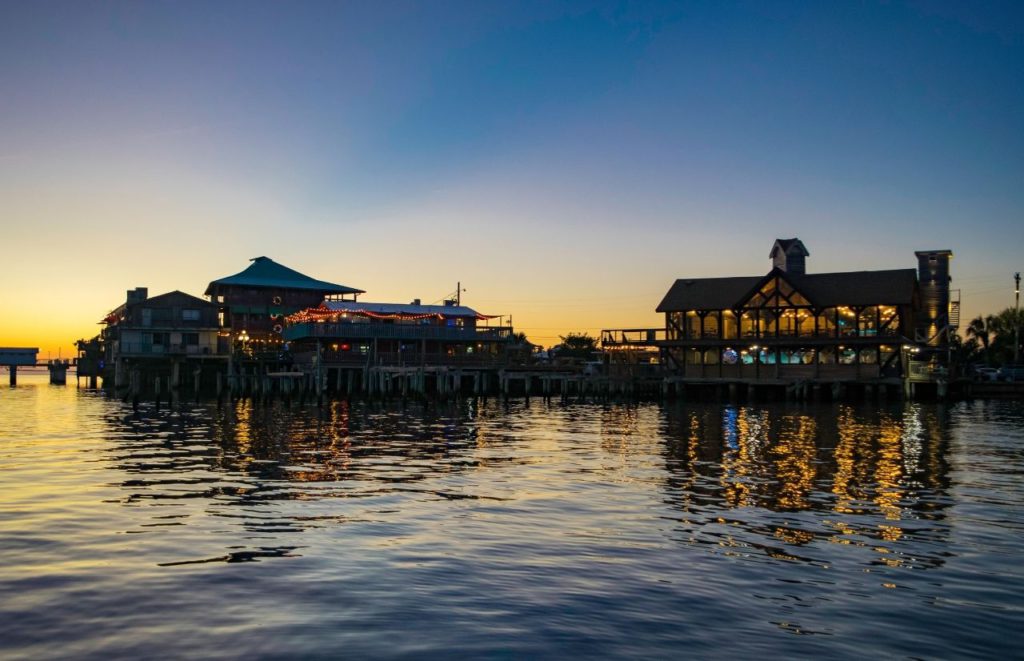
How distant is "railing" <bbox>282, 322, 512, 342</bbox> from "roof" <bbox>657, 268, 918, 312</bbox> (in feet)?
55.9

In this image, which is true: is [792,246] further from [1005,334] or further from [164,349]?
[164,349]

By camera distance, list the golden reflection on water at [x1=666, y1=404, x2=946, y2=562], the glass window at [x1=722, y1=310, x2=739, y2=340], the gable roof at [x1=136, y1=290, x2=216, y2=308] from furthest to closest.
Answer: the gable roof at [x1=136, y1=290, x2=216, y2=308] < the glass window at [x1=722, y1=310, x2=739, y2=340] < the golden reflection on water at [x1=666, y1=404, x2=946, y2=562]

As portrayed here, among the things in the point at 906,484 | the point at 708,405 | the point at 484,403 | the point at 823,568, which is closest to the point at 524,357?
the point at 484,403

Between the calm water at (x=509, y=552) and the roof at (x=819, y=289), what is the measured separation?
40.2 meters

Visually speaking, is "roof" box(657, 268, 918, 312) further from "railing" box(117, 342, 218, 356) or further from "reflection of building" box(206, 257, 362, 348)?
"railing" box(117, 342, 218, 356)

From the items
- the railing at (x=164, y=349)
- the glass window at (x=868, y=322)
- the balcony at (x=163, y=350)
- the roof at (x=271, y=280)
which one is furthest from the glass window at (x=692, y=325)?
the railing at (x=164, y=349)

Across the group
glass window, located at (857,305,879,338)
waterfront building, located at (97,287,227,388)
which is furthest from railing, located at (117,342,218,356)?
glass window, located at (857,305,879,338)

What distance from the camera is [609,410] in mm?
56781

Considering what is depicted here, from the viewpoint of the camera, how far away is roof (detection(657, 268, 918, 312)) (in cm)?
6775

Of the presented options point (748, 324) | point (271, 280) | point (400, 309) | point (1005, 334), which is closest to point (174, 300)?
point (271, 280)

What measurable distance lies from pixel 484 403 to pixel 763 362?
78.7ft

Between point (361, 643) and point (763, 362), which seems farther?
point (763, 362)

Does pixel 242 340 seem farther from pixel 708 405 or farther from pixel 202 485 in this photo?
pixel 202 485

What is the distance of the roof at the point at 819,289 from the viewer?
67.8 m
